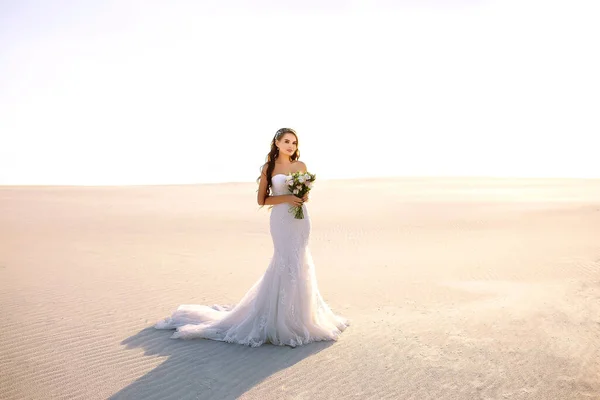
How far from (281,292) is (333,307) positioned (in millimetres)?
2719

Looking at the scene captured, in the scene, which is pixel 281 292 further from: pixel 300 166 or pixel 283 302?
pixel 300 166

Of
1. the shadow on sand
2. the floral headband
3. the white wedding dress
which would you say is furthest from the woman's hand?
the shadow on sand

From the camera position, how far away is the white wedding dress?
692 cm

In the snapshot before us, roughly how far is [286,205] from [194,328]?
221cm

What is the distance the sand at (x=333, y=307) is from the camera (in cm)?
588

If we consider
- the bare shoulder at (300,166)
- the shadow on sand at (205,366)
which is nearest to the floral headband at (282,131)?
the bare shoulder at (300,166)

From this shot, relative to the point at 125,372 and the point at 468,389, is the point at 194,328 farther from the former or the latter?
the point at 468,389

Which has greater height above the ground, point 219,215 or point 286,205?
point 286,205

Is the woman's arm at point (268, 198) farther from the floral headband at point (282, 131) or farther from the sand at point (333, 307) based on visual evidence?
the sand at point (333, 307)

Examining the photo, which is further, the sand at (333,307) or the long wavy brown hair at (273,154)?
the long wavy brown hair at (273,154)

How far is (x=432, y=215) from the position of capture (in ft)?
77.8

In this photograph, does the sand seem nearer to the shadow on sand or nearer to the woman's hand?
the shadow on sand

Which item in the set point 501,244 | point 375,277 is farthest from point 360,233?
point 375,277

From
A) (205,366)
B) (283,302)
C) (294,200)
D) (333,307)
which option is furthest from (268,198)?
(333,307)
